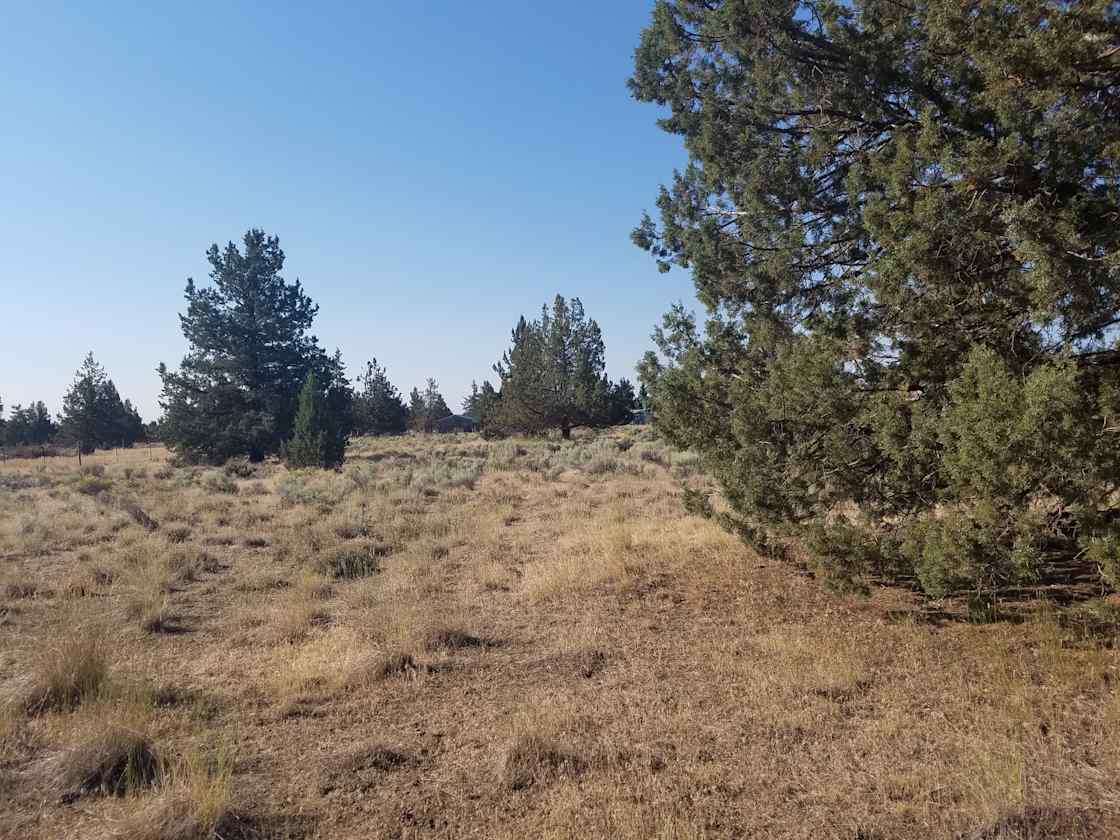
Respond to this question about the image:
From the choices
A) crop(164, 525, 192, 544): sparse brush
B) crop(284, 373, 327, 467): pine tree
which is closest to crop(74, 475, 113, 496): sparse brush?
crop(284, 373, 327, 467): pine tree

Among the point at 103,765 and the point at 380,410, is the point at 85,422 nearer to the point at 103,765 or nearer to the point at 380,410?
the point at 380,410

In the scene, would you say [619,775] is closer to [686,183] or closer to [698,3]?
[686,183]

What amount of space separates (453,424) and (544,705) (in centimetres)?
7355

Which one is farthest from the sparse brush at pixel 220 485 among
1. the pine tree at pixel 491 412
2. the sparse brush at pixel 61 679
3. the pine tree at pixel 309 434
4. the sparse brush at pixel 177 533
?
the pine tree at pixel 491 412

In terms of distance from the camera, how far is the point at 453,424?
7750 cm

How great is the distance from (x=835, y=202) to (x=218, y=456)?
109 ft

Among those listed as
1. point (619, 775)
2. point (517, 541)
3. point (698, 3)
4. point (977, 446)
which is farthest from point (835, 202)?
point (517, 541)

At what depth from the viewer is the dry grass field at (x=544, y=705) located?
353 cm

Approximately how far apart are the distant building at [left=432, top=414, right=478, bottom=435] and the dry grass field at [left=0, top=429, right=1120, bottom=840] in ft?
211

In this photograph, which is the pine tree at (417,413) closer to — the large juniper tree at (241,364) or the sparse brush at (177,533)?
the large juniper tree at (241,364)

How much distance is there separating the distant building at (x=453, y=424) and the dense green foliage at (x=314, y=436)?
4289cm

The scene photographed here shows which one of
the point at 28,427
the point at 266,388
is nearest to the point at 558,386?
the point at 266,388

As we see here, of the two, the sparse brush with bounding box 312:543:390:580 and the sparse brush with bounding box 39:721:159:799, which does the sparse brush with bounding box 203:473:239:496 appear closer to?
the sparse brush with bounding box 312:543:390:580

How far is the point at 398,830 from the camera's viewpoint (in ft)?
11.7
